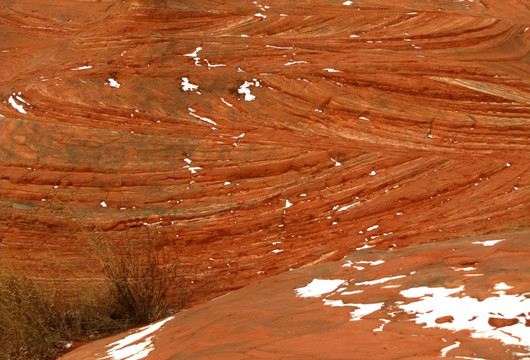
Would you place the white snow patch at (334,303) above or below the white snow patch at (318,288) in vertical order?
above

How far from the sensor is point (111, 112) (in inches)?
381

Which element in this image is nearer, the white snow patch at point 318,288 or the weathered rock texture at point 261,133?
the white snow patch at point 318,288

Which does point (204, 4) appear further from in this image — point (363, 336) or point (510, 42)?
point (363, 336)

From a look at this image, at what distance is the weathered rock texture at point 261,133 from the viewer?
812 centimetres

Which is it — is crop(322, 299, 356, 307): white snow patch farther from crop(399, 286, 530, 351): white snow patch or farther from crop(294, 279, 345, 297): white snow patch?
crop(399, 286, 530, 351): white snow patch

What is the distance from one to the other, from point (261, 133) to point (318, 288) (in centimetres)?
533

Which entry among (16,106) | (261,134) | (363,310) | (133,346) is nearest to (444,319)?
(363,310)

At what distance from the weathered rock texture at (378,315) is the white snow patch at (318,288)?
20mm

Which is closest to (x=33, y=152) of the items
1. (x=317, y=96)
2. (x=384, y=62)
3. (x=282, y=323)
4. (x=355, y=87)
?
(x=317, y=96)

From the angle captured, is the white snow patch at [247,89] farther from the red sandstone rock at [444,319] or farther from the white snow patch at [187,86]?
the red sandstone rock at [444,319]

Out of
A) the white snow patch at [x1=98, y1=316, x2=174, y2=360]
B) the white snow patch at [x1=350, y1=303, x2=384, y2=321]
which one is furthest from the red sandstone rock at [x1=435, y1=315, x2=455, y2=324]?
the white snow patch at [x1=98, y1=316, x2=174, y2=360]

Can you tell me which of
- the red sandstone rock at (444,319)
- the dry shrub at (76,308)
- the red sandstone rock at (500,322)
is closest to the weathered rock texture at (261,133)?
the dry shrub at (76,308)

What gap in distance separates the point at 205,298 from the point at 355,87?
14.2 feet

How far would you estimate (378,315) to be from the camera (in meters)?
3.29
